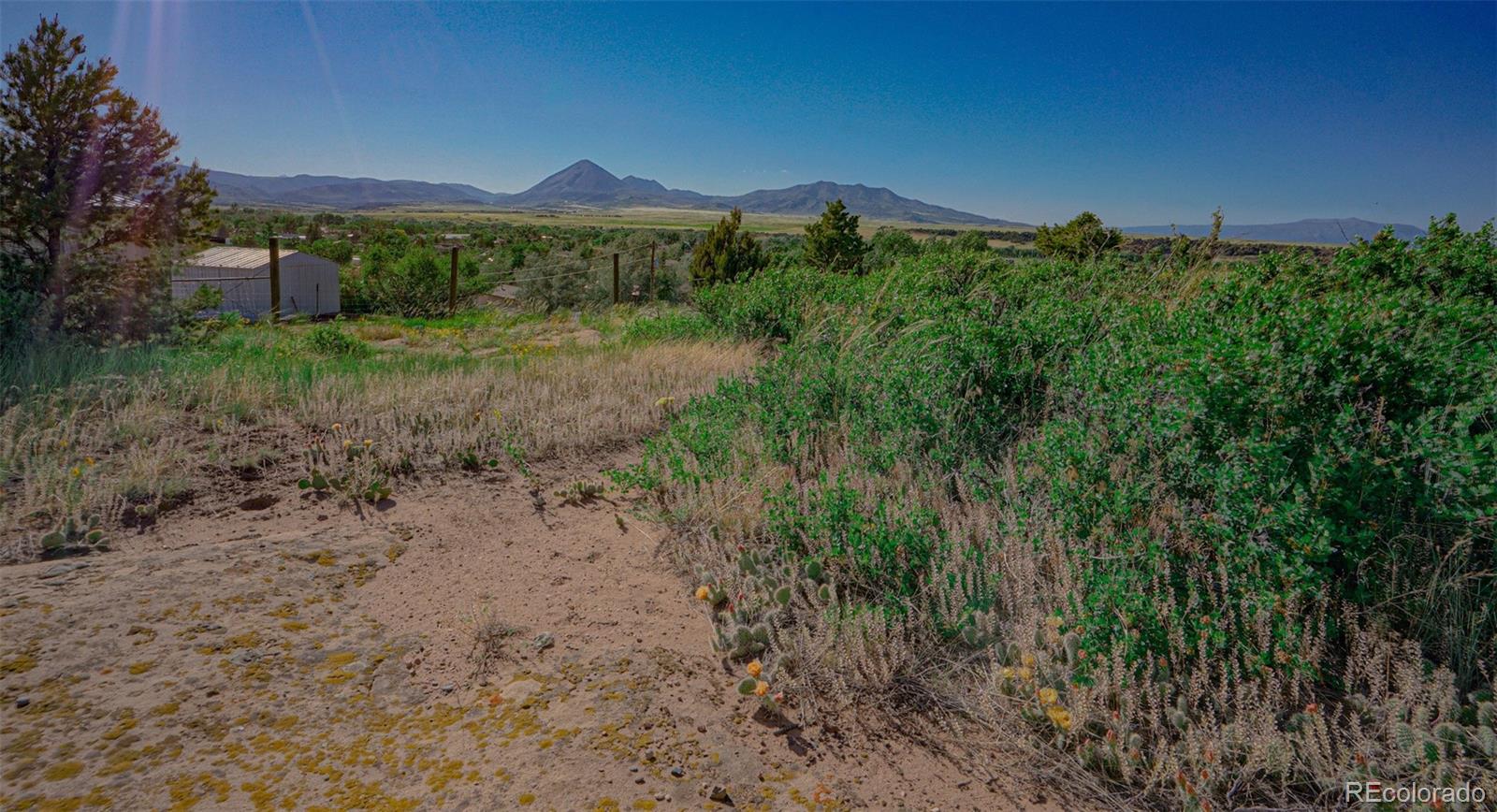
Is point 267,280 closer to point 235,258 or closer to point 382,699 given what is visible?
point 235,258

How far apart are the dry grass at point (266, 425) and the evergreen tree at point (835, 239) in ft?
43.2

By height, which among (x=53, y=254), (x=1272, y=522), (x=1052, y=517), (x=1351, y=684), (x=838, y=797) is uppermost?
(x=53, y=254)

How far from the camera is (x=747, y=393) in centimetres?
518

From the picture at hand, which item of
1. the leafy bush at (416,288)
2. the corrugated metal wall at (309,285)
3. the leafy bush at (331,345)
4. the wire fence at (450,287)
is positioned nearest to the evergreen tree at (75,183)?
the leafy bush at (331,345)

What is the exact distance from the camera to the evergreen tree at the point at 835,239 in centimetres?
1886

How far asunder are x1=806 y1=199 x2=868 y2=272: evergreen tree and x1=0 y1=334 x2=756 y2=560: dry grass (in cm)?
1317

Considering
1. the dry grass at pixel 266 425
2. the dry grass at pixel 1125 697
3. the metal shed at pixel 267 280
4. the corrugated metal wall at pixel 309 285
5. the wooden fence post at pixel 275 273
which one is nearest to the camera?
the dry grass at pixel 1125 697

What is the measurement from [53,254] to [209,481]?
4.76 meters

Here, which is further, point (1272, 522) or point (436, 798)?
point (1272, 522)

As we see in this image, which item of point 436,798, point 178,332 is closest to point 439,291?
point 178,332

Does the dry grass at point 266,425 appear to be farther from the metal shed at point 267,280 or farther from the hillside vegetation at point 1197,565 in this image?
the metal shed at point 267,280

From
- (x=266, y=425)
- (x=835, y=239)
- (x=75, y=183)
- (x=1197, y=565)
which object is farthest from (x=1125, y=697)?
(x=835, y=239)

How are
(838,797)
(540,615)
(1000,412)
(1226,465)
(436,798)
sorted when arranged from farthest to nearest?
(1000,412) → (540,615) → (1226,465) → (838,797) → (436,798)

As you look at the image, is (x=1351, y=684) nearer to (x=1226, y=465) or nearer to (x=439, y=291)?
(x=1226, y=465)
